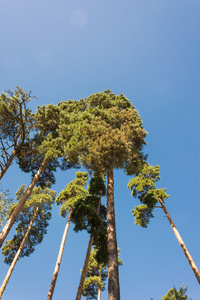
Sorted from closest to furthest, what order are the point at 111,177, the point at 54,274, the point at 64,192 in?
the point at 111,177, the point at 54,274, the point at 64,192

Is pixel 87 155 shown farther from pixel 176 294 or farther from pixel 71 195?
pixel 176 294

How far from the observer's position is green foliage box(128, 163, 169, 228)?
50.5ft

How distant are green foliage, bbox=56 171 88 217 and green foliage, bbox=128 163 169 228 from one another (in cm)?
533

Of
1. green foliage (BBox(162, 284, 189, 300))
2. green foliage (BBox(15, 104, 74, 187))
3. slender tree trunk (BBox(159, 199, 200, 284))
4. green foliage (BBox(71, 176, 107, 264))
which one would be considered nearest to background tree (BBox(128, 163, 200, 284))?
slender tree trunk (BBox(159, 199, 200, 284))

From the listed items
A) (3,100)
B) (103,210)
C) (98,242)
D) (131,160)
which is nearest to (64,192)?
(103,210)

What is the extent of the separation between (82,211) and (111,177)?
3.93 meters

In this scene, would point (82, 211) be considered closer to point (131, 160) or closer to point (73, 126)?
point (131, 160)

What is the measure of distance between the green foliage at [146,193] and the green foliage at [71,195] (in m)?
5.33

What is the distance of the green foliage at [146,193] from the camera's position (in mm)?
15406

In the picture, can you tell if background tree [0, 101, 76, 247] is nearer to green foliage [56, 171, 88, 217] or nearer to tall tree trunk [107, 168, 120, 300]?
green foliage [56, 171, 88, 217]

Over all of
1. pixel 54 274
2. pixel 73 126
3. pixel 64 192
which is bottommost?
pixel 54 274

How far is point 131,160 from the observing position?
11188mm

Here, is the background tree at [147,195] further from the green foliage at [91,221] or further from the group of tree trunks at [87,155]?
the green foliage at [91,221]

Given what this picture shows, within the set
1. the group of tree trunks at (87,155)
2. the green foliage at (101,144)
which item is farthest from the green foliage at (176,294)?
the green foliage at (101,144)
